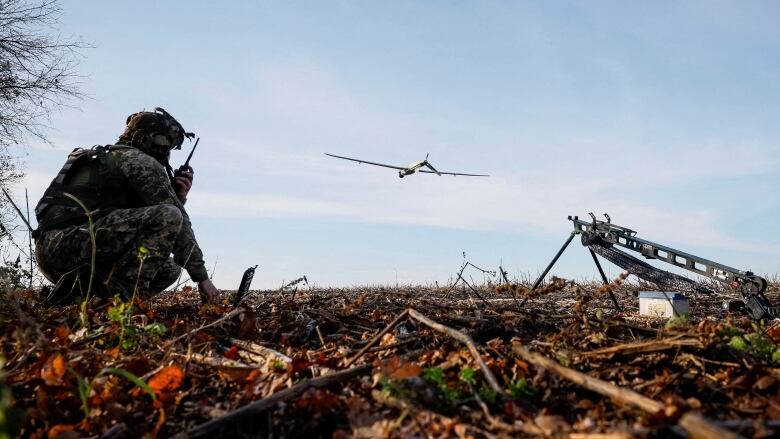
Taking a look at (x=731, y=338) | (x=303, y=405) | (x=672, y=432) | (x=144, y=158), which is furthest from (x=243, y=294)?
(x=672, y=432)

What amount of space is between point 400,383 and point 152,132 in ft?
16.9

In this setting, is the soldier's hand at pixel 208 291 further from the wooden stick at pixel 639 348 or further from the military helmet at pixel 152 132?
the wooden stick at pixel 639 348

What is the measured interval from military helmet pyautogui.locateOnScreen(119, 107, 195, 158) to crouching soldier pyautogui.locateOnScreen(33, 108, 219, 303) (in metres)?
0.19

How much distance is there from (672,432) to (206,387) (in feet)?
6.59

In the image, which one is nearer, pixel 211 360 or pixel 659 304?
pixel 211 360

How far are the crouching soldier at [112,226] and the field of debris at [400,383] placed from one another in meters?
2.29

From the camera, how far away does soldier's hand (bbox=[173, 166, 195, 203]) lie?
6995 mm

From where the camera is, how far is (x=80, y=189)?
6.16 meters

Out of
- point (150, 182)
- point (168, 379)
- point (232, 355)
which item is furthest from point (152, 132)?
point (168, 379)

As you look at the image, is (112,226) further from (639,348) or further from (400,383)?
(639,348)

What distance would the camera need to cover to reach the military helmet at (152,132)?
258 inches

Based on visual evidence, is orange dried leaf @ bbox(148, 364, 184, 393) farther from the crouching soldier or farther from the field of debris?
the crouching soldier

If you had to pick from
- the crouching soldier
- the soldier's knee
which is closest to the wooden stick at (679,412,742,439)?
the crouching soldier

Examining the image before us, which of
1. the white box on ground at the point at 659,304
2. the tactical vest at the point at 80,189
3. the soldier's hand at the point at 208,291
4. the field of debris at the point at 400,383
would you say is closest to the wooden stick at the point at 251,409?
the field of debris at the point at 400,383
